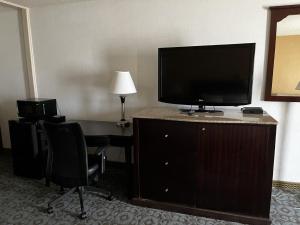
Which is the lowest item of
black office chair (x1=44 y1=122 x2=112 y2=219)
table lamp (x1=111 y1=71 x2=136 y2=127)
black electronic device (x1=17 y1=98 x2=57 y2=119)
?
black office chair (x1=44 y1=122 x2=112 y2=219)

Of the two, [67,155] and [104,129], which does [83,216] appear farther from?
[104,129]

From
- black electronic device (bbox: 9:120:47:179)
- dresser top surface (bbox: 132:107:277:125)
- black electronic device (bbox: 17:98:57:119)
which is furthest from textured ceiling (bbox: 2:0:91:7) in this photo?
dresser top surface (bbox: 132:107:277:125)

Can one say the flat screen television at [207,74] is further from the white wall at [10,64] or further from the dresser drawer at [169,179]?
the white wall at [10,64]

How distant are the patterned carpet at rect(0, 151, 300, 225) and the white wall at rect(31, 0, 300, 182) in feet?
1.72

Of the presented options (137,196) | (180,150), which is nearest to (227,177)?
(180,150)

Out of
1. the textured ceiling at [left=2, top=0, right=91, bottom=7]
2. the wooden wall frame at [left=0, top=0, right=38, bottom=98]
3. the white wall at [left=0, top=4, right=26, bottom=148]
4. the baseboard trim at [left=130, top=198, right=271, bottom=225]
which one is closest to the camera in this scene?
the baseboard trim at [left=130, top=198, right=271, bottom=225]

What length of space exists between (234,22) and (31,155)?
2.92 metres

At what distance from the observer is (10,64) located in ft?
11.8

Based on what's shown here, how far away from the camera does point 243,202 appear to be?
2105mm

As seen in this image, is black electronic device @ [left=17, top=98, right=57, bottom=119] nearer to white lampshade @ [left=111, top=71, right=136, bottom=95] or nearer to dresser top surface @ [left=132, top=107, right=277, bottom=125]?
white lampshade @ [left=111, top=71, right=136, bottom=95]

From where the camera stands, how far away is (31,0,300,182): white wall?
8.38ft

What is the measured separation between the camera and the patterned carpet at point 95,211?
7.04 ft

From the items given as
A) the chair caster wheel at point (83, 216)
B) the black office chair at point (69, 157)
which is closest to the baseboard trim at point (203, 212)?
the chair caster wheel at point (83, 216)

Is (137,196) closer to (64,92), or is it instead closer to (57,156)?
(57,156)
